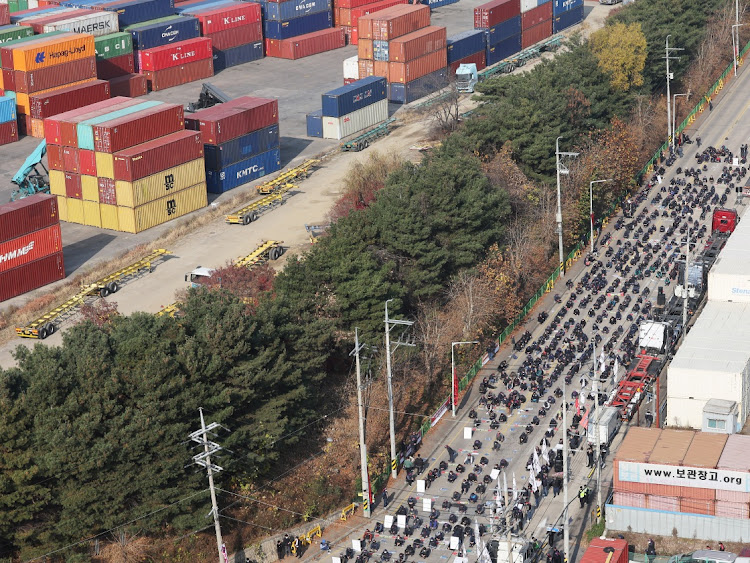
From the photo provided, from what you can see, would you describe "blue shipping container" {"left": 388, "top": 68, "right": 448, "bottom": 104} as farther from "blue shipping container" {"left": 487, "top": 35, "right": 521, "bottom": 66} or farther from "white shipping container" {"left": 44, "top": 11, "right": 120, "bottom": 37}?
"white shipping container" {"left": 44, "top": 11, "right": 120, "bottom": 37}

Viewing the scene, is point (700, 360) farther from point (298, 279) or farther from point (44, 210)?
point (44, 210)

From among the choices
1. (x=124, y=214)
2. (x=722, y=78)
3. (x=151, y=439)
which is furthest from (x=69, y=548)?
(x=722, y=78)

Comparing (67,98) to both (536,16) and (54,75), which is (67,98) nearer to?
(54,75)

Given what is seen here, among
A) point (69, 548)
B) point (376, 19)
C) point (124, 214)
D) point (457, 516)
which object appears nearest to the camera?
point (69, 548)

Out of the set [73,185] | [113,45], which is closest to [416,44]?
[113,45]

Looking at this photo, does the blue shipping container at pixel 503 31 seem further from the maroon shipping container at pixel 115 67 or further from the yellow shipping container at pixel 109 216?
the yellow shipping container at pixel 109 216

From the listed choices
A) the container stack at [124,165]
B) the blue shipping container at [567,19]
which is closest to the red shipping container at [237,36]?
the blue shipping container at [567,19]
